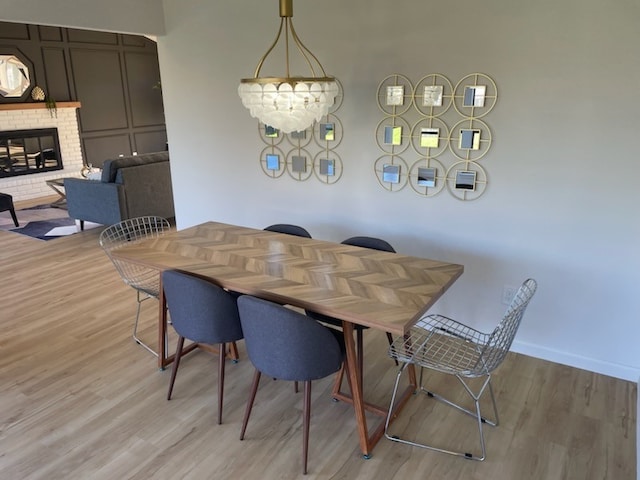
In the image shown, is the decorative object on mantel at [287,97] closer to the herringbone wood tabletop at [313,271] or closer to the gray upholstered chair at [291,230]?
the herringbone wood tabletop at [313,271]

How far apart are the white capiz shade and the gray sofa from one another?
3.62 meters

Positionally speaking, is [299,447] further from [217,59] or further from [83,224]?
A: [83,224]

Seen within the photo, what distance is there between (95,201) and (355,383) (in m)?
4.51

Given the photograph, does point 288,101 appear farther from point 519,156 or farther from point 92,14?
point 92,14

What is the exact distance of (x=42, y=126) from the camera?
309 inches

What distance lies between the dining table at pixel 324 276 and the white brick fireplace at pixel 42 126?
18.9 feet

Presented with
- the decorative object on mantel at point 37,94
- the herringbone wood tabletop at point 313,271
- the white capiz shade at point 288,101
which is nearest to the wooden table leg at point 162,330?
the herringbone wood tabletop at point 313,271

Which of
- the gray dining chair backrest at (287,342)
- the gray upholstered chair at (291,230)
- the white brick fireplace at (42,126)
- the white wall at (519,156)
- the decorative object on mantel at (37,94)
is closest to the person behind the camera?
the gray dining chair backrest at (287,342)

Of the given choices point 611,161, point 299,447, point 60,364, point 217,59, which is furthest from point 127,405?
point 611,161

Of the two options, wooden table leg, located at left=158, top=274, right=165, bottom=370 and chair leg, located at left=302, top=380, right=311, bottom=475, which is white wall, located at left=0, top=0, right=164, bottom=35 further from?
chair leg, located at left=302, top=380, right=311, bottom=475

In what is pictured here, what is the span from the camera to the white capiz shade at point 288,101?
2.27m

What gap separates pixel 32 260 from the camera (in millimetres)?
5078

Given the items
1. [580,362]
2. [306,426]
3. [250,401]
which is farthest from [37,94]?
[580,362]

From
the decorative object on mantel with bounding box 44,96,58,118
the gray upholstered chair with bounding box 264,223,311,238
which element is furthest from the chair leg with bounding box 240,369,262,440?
the decorative object on mantel with bounding box 44,96,58,118
